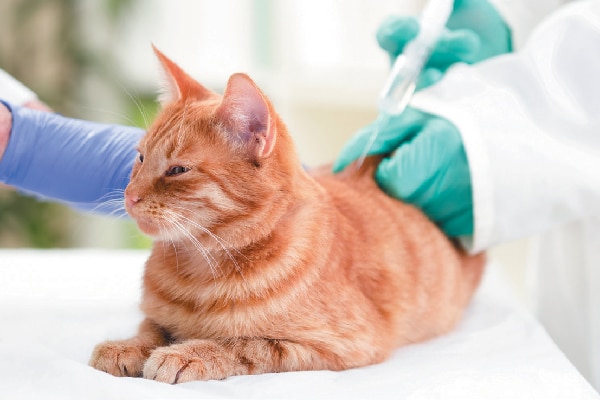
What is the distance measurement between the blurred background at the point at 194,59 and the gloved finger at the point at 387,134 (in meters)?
1.32

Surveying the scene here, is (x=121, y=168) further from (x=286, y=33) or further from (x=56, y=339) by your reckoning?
(x=286, y=33)

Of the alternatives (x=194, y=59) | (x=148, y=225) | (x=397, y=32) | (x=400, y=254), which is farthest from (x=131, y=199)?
(x=194, y=59)

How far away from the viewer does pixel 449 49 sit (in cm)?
154

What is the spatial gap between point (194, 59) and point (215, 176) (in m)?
2.08

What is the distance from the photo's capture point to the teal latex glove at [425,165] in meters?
1.37

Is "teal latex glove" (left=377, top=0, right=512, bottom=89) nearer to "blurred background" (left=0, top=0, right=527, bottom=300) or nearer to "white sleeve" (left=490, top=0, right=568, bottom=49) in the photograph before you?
"white sleeve" (left=490, top=0, right=568, bottom=49)

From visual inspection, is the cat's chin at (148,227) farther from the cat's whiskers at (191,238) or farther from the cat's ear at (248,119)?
the cat's ear at (248,119)

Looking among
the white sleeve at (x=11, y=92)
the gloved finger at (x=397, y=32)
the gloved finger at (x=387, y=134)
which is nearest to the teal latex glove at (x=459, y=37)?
the gloved finger at (x=397, y=32)

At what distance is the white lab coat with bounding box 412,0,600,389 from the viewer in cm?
135

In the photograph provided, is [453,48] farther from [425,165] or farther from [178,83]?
[178,83]

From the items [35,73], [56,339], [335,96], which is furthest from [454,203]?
[35,73]

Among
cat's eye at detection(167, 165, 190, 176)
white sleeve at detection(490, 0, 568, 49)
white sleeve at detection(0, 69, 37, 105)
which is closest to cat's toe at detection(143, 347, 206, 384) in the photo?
cat's eye at detection(167, 165, 190, 176)

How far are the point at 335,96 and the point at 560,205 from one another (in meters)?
1.59

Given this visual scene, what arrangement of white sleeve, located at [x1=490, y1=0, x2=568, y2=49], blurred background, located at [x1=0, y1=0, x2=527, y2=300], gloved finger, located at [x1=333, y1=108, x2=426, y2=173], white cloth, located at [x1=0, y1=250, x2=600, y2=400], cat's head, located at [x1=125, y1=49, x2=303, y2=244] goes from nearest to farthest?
1. white cloth, located at [x1=0, y1=250, x2=600, y2=400]
2. cat's head, located at [x1=125, y1=49, x2=303, y2=244]
3. gloved finger, located at [x1=333, y1=108, x2=426, y2=173]
4. white sleeve, located at [x1=490, y1=0, x2=568, y2=49]
5. blurred background, located at [x1=0, y1=0, x2=527, y2=300]
